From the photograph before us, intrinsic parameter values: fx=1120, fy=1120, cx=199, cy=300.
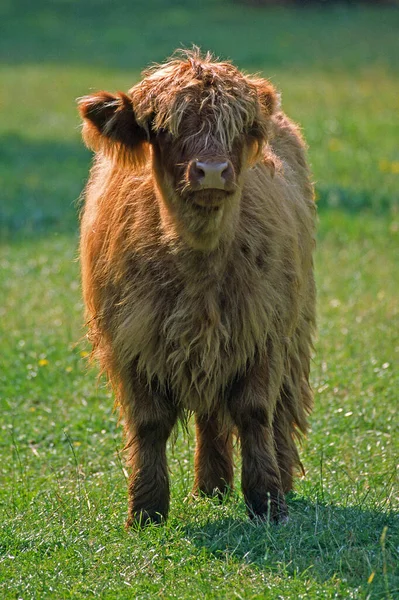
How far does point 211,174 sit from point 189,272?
0.57 meters

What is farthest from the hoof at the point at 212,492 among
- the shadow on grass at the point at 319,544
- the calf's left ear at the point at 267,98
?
the calf's left ear at the point at 267,98

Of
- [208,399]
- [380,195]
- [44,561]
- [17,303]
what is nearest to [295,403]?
[208,399]

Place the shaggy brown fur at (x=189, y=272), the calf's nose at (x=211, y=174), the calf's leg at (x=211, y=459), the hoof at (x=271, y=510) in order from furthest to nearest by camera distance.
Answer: the calf's leg at (x=211, y=459) < the hoof at (x=271, y=510) < the shaggy brown fur at (x=189, y=272) < the calf's nose at (x=211, y=174)

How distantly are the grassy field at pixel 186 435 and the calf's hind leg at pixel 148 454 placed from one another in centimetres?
11

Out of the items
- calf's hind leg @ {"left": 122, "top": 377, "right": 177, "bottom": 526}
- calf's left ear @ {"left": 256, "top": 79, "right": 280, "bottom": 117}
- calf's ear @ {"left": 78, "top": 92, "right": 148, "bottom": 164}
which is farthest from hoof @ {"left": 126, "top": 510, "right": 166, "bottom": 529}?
calf's left ear @ {"left": 256, "top": 79, "right": 280, "bottom": 117}

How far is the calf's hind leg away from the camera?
5.13m

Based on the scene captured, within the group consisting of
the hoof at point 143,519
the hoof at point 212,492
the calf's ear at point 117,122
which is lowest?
the hoof at point 212,492

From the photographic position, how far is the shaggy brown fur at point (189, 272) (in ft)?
16.0

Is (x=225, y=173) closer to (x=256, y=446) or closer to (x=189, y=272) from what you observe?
(x=189, y=272)

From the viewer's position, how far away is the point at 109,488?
5.82 meters

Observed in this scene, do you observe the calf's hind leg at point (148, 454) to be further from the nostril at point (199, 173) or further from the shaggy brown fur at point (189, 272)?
the nostril at point (199, 173)

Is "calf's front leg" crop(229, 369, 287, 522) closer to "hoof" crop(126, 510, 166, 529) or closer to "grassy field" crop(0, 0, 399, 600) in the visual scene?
"grassy field" crop(0, 0, 399, 600)

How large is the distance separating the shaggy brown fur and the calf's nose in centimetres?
3

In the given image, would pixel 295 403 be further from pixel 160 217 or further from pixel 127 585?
pixel 127 585
